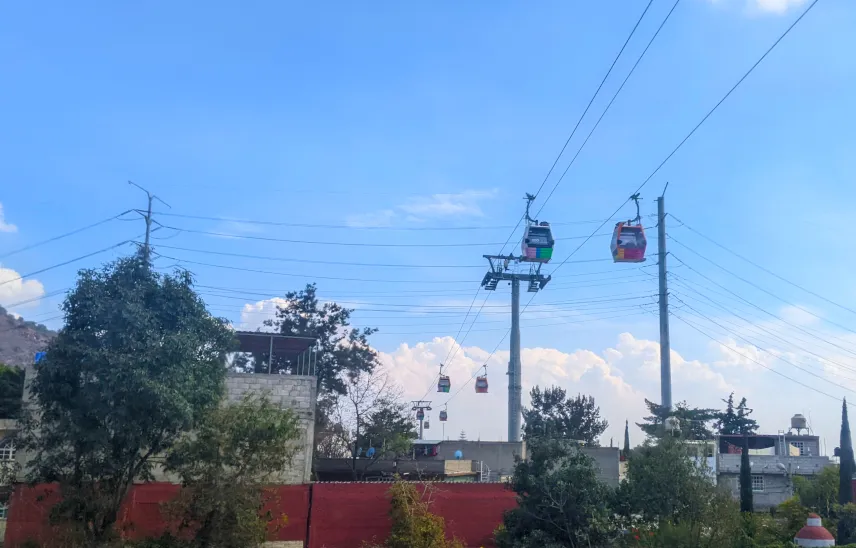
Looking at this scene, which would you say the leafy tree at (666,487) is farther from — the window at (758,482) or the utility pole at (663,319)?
the window at (758,482)

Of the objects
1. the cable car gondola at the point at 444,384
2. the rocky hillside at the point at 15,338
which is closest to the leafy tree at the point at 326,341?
the cable car gondola at the point at 444,384

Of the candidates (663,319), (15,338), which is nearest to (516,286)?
(663,319)

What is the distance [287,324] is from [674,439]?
36.2 meters

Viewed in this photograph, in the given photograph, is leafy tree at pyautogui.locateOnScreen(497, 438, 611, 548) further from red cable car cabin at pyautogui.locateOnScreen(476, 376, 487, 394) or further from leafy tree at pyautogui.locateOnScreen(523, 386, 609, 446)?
leafy tree at pyautogui.locateOnScreen(523, 386, 609, 446)

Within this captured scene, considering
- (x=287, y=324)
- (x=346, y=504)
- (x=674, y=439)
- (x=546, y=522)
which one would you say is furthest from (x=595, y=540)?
(x=287, y=324)

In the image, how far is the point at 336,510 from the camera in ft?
81.8

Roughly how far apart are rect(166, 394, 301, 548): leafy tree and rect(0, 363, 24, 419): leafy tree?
86.5 feet

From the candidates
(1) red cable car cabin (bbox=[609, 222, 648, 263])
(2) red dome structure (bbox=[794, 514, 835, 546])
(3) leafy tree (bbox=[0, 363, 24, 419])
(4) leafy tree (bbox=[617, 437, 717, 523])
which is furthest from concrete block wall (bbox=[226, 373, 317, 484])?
(3) leafy tree (bbox=[0, 363, 24, 419])

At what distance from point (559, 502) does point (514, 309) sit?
23.8 m

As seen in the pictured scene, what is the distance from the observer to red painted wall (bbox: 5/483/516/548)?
22875mm

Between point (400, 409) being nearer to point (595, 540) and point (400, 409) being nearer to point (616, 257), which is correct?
point (616, 257)

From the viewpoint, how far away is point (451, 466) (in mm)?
44062

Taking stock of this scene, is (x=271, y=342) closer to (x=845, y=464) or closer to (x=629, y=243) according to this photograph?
(x=629, y=243)

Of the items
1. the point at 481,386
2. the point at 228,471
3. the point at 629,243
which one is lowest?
the point at 228,471
